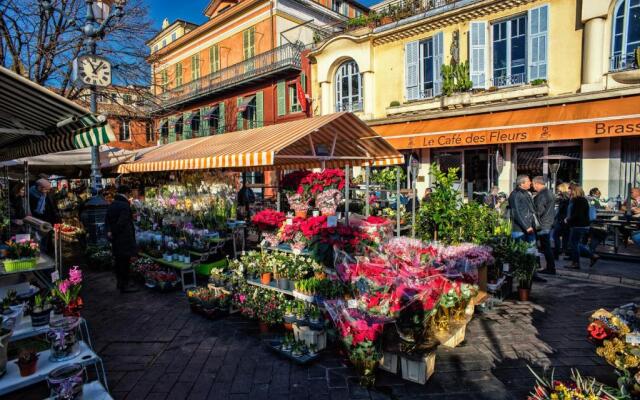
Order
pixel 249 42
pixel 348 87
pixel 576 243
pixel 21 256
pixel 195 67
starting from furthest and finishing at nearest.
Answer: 1. pixel 195 67
2. pixel 249 42
3. pixel 348 87
4. pixel 576 243
5. pixel 21 256

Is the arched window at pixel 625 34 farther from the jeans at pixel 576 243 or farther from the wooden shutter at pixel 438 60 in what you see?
the jeans at pixel 576 243

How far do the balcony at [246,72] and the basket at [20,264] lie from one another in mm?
12635

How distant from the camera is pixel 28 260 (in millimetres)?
4129

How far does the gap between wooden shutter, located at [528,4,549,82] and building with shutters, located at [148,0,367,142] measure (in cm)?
853

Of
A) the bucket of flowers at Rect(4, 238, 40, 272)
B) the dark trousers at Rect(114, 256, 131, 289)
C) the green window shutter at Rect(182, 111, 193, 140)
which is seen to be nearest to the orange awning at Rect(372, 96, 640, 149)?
the dark trousers at Rect(114, 256, 131, 289)

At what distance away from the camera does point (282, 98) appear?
61.1ft

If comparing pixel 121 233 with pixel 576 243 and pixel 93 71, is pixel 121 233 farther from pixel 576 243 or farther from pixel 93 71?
pixel 576 243

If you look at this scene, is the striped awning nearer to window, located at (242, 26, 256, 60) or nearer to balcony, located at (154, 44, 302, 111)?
balcony, located at (154, 44, 302, 111)

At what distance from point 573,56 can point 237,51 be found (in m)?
16.5

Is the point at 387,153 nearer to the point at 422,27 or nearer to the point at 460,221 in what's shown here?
the point at 460,221

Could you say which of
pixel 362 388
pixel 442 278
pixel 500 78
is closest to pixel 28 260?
pixel 362 388

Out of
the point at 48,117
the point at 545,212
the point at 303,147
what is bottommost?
the point at 545,212

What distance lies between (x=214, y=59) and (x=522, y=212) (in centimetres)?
2099

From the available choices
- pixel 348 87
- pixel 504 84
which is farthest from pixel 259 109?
pixel 504 84
